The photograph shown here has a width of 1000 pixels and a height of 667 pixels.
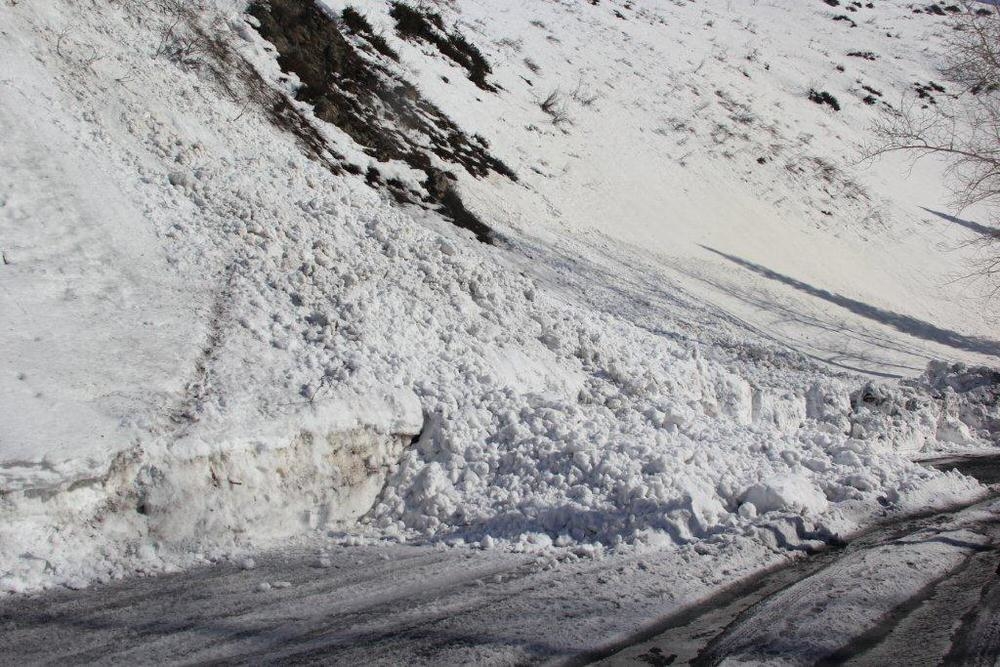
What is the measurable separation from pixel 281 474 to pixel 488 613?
2.11m

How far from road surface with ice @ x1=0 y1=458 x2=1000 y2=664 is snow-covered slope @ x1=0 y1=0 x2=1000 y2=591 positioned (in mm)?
401

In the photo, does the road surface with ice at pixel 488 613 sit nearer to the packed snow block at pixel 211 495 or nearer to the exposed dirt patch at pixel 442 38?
the packed snow block at pixel 211 495

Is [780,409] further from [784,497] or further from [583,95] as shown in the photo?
[583,95]

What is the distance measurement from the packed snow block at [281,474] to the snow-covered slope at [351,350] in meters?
0.02

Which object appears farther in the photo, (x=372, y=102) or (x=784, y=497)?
(x=372, y=102)

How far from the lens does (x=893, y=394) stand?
445 inches

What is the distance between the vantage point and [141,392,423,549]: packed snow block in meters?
4.91

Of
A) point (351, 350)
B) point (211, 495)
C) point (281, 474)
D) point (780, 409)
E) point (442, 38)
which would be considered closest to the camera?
point (211, 495)

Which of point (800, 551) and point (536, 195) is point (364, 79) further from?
point (800, 551)

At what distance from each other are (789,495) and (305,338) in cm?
445

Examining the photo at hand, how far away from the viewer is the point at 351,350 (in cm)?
662

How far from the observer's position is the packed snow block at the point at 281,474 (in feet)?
16.1

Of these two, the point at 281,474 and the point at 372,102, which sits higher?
the point at 372,102

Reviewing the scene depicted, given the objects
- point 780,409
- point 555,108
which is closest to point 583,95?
point 555,108
